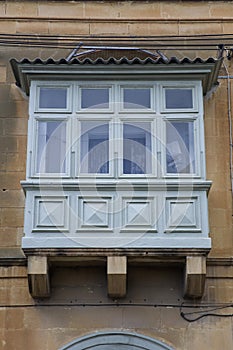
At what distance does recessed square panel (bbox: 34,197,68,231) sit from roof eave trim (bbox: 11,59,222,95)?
2108 mm

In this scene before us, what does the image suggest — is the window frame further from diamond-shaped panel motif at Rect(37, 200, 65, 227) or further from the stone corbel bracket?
the stone corbel bracket

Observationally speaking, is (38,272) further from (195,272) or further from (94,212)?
(195,272)

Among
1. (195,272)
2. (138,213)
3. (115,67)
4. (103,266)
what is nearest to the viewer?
(195,272)

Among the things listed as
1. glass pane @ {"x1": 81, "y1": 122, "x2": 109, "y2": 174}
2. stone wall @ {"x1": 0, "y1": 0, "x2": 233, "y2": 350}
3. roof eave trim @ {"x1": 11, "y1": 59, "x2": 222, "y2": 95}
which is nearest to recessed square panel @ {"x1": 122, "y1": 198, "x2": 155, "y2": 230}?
glass pane @ {"x1": 81, "y1": 122, "x2": 109, "y2": 174}

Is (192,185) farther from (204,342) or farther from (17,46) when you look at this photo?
(17,46)

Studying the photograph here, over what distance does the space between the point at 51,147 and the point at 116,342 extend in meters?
3.10

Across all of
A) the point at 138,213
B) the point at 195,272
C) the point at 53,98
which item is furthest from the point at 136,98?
the point at 195,272

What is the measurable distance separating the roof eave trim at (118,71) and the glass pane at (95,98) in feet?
0.68

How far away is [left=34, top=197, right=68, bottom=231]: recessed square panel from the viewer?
1080 centimetres

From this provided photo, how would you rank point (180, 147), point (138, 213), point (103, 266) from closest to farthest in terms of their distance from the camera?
point (138, 213)
point (103, 266)
point (180, 147)

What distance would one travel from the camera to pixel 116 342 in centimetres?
1073

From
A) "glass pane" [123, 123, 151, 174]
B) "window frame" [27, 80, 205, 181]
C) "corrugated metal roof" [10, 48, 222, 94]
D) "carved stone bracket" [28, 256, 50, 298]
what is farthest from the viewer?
"corrugated metal roof" [10, 48, 222, 94]

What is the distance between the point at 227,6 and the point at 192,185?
394 cm

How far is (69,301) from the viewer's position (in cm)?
1105
